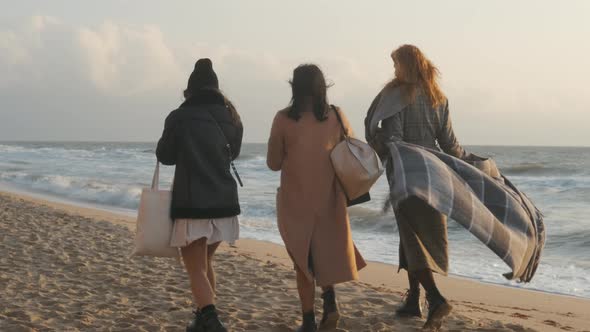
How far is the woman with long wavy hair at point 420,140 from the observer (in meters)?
3.86

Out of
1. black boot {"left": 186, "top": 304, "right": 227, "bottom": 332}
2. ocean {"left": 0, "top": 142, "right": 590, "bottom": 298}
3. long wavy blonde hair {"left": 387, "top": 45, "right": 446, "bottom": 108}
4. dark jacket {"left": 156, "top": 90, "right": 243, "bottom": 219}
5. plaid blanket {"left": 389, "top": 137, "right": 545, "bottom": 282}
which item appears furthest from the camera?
ocean {"left": 0, "top": 142, "right": 590, "bottom": 298}

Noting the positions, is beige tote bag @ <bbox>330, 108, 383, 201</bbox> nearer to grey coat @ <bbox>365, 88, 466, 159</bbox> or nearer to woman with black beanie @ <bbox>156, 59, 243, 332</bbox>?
grey coat @ <bbox>365, 88, 466, 159</bbox>

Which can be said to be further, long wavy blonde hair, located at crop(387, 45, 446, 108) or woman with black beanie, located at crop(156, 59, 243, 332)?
long wavy blonde hair, located at crop(387, 45, 446, 108)

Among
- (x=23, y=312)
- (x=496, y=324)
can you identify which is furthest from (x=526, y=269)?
(x=23, y=312)

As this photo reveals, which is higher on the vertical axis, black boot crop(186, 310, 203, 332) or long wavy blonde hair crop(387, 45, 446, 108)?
long wavy blonde hair crop(387, 45, 446, 108)

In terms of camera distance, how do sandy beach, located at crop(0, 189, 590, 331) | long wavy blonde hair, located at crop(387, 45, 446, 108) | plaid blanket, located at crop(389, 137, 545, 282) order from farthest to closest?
sandy beach, located at crop(0, 189, 590, 331) < long wavy blonde hair, located at crop(387, 45, 446, 108) < plaid blanket, located at crop(389, 137, 545, 282)

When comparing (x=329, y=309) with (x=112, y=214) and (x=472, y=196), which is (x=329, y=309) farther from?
(x=112, y=214)

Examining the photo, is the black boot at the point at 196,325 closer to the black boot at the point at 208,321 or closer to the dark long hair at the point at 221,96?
the black boot at the point at 208,321

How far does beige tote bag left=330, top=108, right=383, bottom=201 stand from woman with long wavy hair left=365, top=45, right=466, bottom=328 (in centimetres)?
12

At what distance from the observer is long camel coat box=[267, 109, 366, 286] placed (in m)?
3.71

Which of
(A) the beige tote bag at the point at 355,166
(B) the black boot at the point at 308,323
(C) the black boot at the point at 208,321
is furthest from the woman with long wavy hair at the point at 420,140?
(C) the black boot at the point at 208,321

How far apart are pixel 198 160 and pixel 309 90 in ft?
2.27

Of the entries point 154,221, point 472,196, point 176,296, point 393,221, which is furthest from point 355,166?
point 393,221

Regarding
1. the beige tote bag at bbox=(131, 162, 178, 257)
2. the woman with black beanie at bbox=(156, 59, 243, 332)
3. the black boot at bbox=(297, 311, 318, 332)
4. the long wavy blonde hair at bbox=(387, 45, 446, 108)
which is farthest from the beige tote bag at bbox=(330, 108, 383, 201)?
the beige tote bag at bbox=(131, 162, 178, 257)
